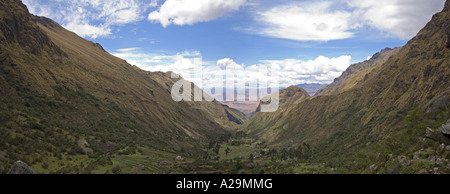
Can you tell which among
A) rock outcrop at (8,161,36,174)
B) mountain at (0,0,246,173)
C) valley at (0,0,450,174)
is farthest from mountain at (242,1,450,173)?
mountain at (0,0,246,173)

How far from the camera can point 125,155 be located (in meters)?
81.6

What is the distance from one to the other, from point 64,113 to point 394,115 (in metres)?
101

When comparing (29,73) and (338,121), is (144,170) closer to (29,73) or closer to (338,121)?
(29,73)

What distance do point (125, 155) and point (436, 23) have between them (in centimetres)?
11950

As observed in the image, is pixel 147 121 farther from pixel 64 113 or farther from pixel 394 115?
pixel 394 115

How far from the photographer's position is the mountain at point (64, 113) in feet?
192

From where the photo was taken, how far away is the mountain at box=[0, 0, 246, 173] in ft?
192

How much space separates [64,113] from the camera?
87.9 metres

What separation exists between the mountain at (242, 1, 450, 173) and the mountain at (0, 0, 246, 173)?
2140 inches

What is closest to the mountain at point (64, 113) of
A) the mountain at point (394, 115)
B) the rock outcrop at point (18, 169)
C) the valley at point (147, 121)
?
the valley at point (147, 121)

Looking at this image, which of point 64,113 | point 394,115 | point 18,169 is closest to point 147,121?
point 64,113

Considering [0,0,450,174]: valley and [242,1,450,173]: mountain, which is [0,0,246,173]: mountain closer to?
[0,0,450,174]: valley

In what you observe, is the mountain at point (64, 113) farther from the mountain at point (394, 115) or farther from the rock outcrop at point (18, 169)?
the mountain at point (394, 115)
